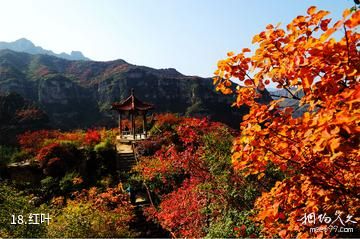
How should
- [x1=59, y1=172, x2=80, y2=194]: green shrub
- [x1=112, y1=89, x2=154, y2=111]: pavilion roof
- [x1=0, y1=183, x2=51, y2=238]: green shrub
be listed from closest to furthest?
[x1=0, y1=183, x2=51, y2=238]: green shrub < [x1=59, y1=172, x2=80, y2=194]: green shrub < [x1=112, y1=89, x2=154, y2=111]: pavilion roof

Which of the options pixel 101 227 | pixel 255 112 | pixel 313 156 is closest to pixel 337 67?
pixel 255 112

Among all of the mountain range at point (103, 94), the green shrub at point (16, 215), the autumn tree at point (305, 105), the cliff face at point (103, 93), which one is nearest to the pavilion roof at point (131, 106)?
the green shrub at point (16, 215)

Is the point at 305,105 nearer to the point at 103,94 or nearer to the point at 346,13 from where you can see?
the point at 346,13

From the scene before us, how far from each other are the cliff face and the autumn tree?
42193 mm

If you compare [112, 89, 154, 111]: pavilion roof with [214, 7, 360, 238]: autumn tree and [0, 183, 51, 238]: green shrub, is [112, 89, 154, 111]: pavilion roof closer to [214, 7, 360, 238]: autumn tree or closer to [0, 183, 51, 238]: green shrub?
[0, 183, 51, 238]: green shrub

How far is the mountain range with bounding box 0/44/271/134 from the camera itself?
4888cm

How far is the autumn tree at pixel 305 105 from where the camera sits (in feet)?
5.41

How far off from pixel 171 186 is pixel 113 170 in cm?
366

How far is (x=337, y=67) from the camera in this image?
2.03 m

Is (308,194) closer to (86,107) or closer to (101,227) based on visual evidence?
(101,227)

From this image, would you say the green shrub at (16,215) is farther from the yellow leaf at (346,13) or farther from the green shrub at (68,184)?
the yellow leaf at (346,13)

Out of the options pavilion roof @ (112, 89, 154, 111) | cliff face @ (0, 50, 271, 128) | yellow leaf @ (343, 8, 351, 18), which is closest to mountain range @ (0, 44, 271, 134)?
cliff face @ (0, 50, 271, 128)

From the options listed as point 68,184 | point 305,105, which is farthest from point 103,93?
point 305,105

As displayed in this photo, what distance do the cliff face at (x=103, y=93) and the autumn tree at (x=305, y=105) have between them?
1661 inches
